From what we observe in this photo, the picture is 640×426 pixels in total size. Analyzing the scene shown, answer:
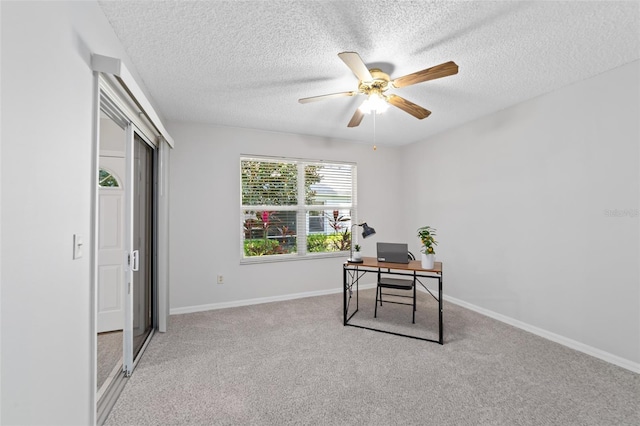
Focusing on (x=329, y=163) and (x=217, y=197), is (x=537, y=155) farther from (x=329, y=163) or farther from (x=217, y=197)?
(x=217, y=197)

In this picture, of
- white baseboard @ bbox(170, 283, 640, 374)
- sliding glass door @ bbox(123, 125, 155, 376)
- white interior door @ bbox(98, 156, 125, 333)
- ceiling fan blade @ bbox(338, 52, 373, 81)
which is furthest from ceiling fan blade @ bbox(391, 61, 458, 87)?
white interior door @ bbox(98, 156, 125, 333)

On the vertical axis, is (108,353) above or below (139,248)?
below

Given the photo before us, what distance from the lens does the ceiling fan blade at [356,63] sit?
167cm

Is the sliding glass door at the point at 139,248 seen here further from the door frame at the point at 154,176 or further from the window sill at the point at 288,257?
the window sill at the point at 288,257

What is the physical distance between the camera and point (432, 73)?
73.5 inches

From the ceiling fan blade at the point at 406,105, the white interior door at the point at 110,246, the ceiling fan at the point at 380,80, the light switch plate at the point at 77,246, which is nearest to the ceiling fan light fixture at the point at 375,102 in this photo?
the ceiling fan at the point at 380,80

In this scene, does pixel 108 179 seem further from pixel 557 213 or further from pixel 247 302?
pixel 557 213

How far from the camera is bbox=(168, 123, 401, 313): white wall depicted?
3562mm

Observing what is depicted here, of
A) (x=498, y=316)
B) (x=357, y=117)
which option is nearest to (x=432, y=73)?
(x=357, y=117)

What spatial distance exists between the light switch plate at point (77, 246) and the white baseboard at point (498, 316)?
2480 mm

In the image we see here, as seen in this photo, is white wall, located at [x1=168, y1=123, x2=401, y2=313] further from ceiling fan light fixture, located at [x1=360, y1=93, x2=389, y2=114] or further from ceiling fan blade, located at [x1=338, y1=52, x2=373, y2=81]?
ceiling fan blade, located at [x1=338, y1=52, x2=373, y2=81]

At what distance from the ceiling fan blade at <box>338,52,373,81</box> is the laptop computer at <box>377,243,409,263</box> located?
180 cm

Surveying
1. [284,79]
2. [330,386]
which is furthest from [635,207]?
[284,79]

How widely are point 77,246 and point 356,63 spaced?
190 centimetres
